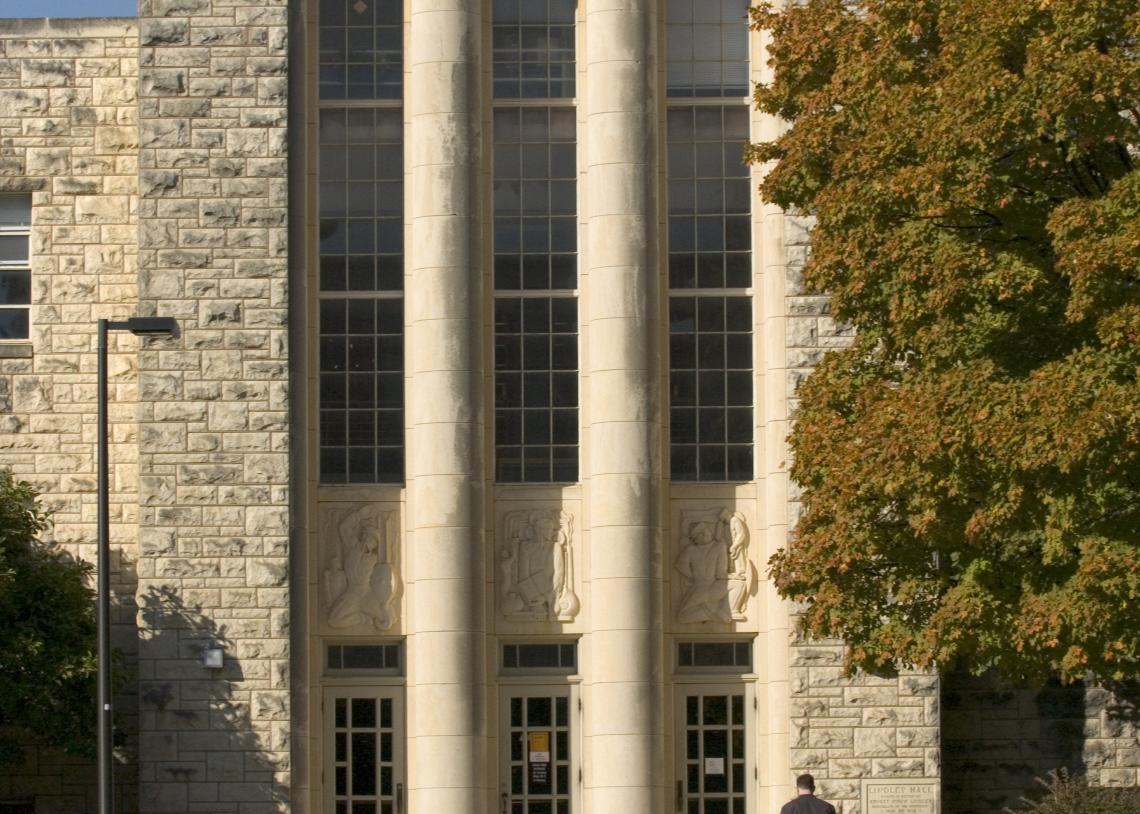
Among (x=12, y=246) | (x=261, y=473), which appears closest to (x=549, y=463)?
(x=261, y=473)

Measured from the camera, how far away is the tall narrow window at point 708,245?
80.0 ft

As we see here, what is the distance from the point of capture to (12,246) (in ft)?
82.6

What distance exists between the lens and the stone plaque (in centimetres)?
2370

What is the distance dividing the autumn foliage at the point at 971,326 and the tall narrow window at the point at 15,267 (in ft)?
32.9

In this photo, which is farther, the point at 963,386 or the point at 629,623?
the point at 629,623

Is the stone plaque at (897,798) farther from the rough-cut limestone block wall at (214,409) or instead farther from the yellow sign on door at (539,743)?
the rough-cut limestone block wall at (214,409)

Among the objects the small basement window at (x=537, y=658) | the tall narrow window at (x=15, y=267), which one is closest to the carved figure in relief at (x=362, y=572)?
the small basement window at (x=537, y=658)

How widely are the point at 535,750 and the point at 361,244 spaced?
6280 mm

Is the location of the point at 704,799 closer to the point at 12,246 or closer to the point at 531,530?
the point at 531,530

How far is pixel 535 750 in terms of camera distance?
79.3 feet

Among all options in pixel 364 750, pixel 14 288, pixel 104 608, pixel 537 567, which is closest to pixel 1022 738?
pixel 537 567

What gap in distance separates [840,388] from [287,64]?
8522 mm

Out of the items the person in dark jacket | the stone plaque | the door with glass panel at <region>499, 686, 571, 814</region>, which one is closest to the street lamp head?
the door with glass panel at <region>499, 686, 571, 814</region>

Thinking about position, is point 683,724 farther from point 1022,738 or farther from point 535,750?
point 1022,738
